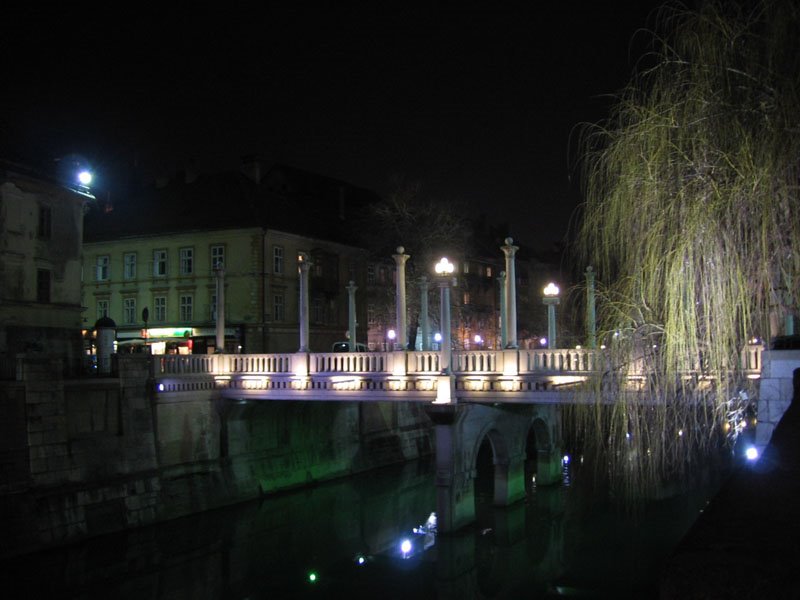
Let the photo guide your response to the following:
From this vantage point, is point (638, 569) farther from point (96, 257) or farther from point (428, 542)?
point (96, 257)

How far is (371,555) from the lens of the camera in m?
24.4

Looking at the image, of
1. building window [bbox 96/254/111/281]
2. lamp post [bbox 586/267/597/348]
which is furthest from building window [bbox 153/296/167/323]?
lamp post [bbox 586/267/597/348]

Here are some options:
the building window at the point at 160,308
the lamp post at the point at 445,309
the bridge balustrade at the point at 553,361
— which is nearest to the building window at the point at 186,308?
the building window at the point at 160,308

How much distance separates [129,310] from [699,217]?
42.0 m

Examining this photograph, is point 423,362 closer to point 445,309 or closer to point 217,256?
point 445,309

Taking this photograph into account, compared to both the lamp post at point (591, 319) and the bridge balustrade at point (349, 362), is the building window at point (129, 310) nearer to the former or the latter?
the bridge balustrade at point (349, 362)

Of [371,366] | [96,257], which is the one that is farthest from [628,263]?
[96,257]

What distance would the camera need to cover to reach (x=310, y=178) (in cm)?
6047

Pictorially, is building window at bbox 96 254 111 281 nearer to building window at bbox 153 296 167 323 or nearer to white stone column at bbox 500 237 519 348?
building window at bbox 153 296 167 323

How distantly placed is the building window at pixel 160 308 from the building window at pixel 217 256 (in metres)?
3.99

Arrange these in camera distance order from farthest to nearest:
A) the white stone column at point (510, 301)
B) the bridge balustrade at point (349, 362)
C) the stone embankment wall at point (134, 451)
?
the bridge balustrade at point (349, 362) → the white stone column at point (510, 301) → the stone embankment wall at point (134, 451)

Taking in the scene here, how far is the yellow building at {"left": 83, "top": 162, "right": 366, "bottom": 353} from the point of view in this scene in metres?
44.1

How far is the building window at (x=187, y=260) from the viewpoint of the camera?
45.8m

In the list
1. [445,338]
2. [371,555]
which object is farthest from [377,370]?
[371,555]
